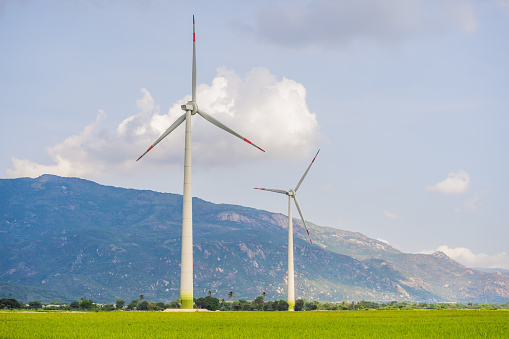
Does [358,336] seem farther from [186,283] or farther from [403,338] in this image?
[186,283]

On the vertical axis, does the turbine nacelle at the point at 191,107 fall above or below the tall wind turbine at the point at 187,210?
above

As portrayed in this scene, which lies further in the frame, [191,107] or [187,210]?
[191,107]

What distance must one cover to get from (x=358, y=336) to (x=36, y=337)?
85.1 ft

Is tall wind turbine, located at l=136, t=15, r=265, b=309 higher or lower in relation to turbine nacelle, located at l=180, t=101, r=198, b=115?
lower

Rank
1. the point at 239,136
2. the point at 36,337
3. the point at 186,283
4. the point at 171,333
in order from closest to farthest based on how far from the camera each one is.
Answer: the point at 36,337 → the point at 171,333 → the point at 186,283 → the point at 239,136

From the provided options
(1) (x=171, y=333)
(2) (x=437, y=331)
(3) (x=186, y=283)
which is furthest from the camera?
(3) (x=186, y=283)

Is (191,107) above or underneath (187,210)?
above

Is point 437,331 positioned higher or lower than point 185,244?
lower

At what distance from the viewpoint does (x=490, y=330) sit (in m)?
58.8

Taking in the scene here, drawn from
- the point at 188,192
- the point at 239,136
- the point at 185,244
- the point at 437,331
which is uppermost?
the point at 239,136

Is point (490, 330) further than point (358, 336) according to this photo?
Yes

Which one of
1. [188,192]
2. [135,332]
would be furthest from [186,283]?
[135,332]

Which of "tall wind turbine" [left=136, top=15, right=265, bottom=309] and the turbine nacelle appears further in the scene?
the turbine nacelle

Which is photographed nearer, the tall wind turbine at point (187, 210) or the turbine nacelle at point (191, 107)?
the tall wind turbine at point (187, 210)
